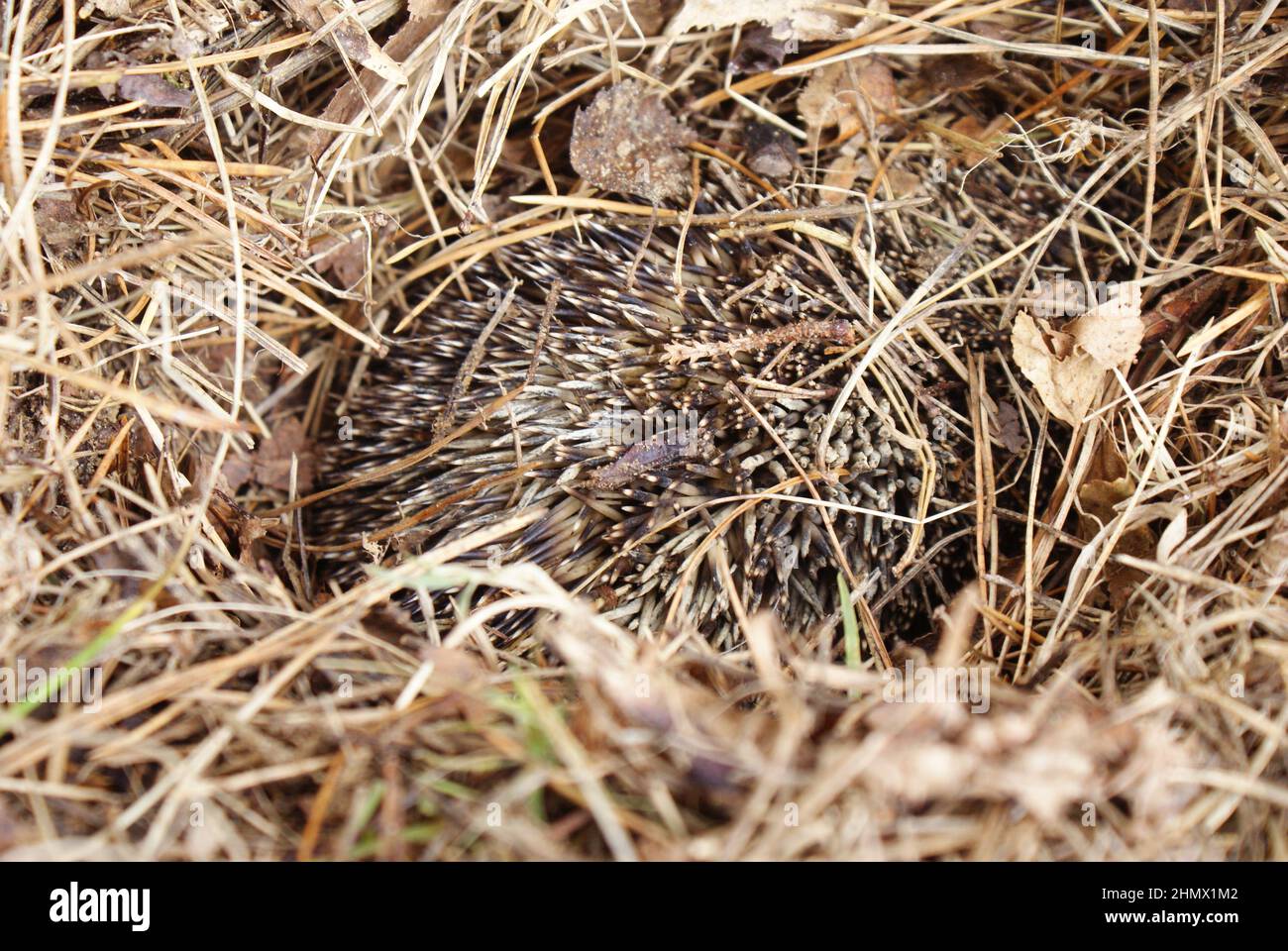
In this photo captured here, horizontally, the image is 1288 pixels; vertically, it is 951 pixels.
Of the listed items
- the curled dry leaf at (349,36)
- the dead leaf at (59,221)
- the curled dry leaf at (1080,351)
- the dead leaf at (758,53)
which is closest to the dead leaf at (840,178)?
the dead leaf at (758,53)

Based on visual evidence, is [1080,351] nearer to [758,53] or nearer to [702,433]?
[702,433]

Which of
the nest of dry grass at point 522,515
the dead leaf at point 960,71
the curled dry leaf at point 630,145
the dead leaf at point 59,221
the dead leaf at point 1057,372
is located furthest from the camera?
the dead leaf at point 960,71

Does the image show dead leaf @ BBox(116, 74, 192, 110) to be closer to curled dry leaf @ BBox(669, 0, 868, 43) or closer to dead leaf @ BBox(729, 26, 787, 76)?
curled dry leaf @ BBox(669, 0, 868, 43)

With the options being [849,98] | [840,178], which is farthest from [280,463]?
[849,98]

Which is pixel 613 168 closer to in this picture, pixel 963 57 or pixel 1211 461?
pixel 963 57

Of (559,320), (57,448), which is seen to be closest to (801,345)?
(559,320)

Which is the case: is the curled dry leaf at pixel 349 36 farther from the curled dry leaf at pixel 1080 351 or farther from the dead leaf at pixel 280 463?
the curled dry leaf at pixel 1080 351
